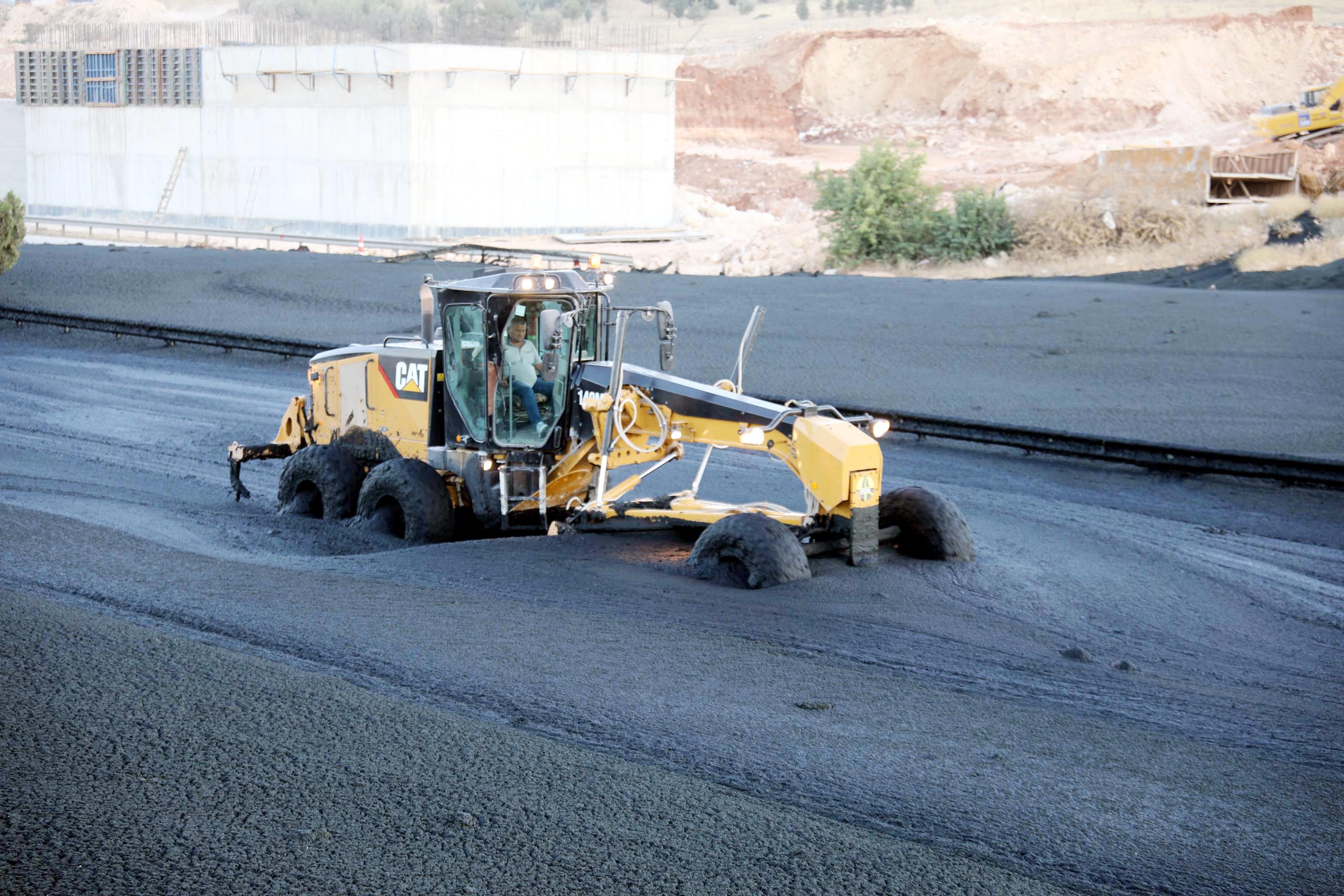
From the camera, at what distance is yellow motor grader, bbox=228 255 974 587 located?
927cm

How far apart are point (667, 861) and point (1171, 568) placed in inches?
270

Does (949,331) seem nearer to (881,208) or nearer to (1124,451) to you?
(1124,451)

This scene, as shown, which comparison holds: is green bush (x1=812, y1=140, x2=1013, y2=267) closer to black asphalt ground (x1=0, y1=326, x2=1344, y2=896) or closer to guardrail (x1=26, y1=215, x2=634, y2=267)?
guardrail (x1=26, y1=215, x2=634, y2=267)

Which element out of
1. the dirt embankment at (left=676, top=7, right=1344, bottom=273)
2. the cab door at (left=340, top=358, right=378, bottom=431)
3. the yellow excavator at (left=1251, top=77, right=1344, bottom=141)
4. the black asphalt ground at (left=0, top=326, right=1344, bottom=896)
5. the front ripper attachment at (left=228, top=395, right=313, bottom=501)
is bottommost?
the black asphalt ground at (left=0, top=326, right=1344, bottom=896)

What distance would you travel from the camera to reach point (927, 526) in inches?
388

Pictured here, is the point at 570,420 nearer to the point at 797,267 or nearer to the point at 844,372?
the point at 844,372

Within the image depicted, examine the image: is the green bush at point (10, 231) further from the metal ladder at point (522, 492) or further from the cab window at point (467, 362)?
the metal ladder at point (522, 492)

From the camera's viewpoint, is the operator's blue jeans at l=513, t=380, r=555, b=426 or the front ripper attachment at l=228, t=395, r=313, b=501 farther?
the front ripper attachment at l=228, t=395, r=313, b=501

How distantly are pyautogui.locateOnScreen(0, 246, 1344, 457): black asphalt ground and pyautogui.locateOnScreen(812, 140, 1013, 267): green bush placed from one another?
5.37m

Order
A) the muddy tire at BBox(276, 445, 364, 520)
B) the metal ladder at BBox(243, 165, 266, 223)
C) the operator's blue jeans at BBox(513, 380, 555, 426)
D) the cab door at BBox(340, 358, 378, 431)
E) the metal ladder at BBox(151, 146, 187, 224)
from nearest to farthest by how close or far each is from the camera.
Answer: the operator's blue jeans at BBox(513, 380, 555, 426) → the muddy tire at BBox(276, 445, 364, 520) → the cab door at BBox(340, 358, 378, 431) → the metal ladder at BBox(243, 165, 266, 223) → the metal ladder at BBox(151, 146, 187, 224)

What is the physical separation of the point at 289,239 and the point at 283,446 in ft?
107

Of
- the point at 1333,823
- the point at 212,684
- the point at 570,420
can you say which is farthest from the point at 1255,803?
the point at 570,420

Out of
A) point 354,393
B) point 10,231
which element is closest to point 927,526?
point 354,393

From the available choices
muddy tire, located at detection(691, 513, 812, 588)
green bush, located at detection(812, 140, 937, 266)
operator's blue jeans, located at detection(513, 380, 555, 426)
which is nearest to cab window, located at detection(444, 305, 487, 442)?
operator's blue jeans, located at detection(513, 380, 555, 426)
